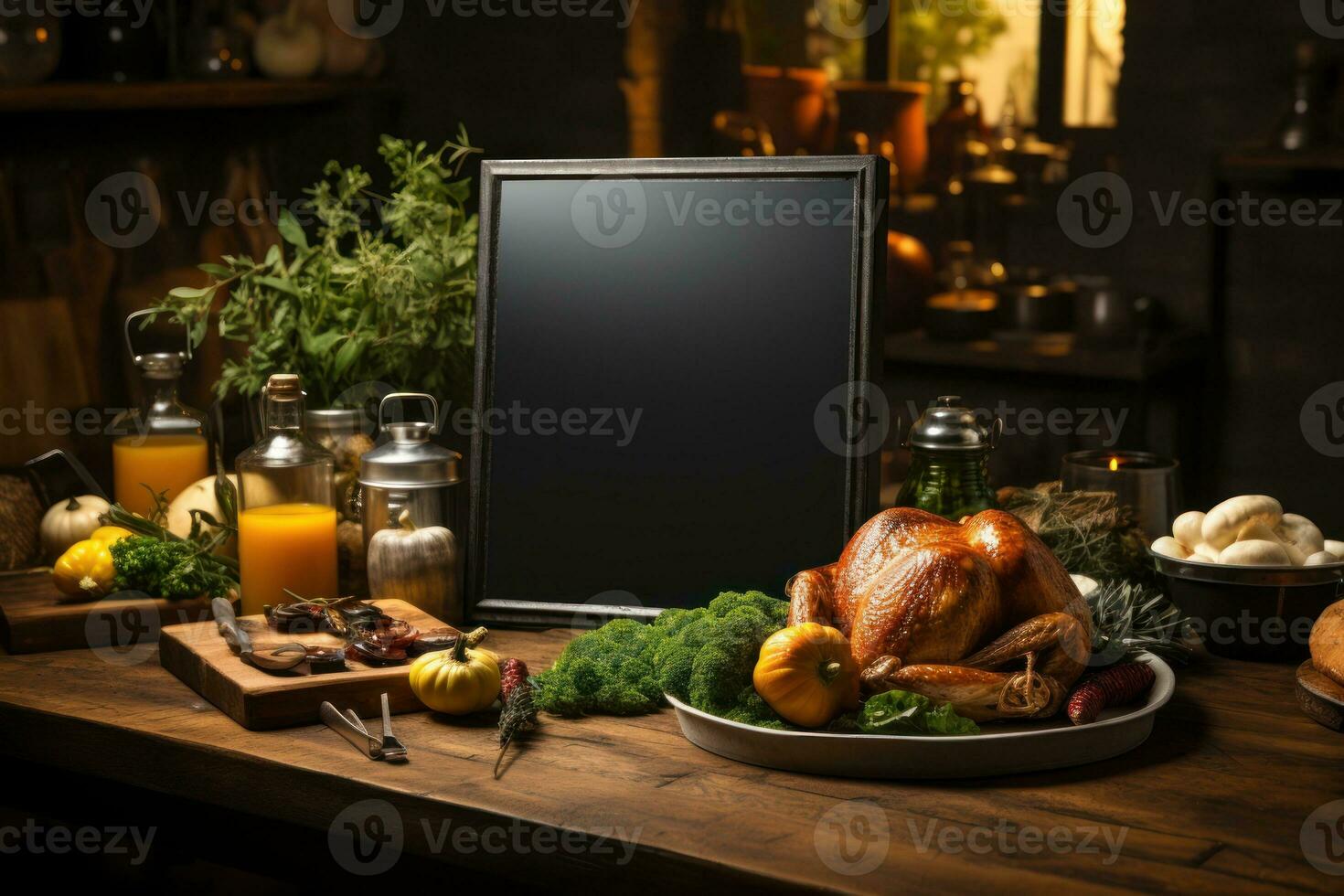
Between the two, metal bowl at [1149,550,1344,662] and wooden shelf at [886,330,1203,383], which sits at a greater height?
wooden shelf at [886,330,1203,383]

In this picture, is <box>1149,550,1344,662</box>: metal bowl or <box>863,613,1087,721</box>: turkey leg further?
<box>1149,550,1344,662</box>: metal bowl

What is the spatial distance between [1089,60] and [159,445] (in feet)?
11.6

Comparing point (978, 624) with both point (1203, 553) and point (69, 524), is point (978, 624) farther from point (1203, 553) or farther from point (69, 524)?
point (69, 524)

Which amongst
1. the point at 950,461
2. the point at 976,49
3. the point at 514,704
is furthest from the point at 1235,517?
the point at 976,49

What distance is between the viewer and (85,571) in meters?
1.51

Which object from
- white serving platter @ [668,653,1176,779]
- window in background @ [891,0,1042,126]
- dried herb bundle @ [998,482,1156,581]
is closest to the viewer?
white serving platter @ [668,653,1176,779]

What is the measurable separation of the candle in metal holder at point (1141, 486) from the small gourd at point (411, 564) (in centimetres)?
69

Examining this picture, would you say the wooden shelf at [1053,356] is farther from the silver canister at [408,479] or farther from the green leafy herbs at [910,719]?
the green leafy herbs at [910,719]

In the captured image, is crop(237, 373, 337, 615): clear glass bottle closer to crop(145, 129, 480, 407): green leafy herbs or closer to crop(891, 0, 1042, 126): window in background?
crop(145, 129, 480, 407): green leafy herbs

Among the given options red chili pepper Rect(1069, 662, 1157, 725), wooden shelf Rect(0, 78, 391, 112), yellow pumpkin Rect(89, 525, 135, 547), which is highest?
wooden shelf Rect(0, 78, 391, 112)

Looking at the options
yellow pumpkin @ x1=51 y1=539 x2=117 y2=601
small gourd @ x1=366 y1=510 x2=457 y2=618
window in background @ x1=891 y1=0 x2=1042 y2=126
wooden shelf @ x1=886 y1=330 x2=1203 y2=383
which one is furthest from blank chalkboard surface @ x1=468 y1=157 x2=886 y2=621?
window in background @ x1=891 y1=0 x2=1042 y2=126

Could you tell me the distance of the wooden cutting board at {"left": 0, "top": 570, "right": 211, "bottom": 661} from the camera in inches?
57.4

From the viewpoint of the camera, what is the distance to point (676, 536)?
4.84ft

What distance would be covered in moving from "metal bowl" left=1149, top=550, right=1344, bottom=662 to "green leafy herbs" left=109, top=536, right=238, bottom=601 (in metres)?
1.00
